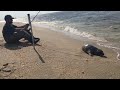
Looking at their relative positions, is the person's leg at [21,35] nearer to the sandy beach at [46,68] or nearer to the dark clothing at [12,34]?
the dark clothing at [12,34]

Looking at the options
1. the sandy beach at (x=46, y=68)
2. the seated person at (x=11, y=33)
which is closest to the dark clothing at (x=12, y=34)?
the seated person at (x=11, y=33)

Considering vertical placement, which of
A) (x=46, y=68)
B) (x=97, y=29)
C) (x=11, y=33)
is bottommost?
(x=97, y=29)

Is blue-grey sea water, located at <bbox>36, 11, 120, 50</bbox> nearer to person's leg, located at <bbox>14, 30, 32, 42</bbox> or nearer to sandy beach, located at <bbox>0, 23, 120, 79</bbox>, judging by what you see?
person's leg, located at <bbox>14, 30, 32, 42</bbox>

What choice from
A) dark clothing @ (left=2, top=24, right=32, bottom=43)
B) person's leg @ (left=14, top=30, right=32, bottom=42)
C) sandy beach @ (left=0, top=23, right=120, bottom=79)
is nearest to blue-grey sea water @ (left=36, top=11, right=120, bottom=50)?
person's leg @ (left=14, top=30, right=32, bottom=42)

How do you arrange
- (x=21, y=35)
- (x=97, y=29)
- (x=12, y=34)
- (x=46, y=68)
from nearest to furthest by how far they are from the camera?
(x=46, y=68), (x=12, y=34), (x=21, y=35), (x=97, y=29)

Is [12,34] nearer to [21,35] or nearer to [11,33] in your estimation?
[11,33]

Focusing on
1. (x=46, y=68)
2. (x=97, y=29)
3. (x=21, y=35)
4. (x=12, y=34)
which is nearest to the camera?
(x=46, y=68)

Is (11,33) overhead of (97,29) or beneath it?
overhead

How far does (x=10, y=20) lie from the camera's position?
9.60 metres

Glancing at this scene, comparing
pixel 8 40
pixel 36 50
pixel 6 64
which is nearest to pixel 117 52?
pixel 36 50

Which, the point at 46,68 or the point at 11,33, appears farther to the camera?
the point at 11,33

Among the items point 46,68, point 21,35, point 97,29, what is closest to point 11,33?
point 21,35

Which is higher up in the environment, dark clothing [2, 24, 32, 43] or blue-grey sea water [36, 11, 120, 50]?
dark clothing [2, 24, 32, 43]
